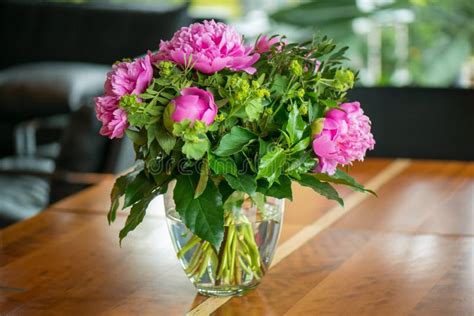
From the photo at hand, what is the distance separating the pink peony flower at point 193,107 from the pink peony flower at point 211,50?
4 cm

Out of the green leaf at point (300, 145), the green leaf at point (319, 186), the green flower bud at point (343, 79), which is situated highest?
the green flower bud at point (343, 79)

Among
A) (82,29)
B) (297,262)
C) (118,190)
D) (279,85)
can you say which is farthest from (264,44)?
(82,29)

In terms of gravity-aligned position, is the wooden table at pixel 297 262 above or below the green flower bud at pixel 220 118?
below

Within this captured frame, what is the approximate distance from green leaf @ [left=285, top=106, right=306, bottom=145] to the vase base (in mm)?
260

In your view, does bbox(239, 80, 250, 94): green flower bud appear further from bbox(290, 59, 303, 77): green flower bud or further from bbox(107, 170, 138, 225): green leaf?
bbox(107, 170, 138, 225): green leaf

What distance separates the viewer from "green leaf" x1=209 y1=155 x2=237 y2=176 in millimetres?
1283

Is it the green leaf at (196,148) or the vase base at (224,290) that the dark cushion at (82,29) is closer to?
the vase base at (224,290)

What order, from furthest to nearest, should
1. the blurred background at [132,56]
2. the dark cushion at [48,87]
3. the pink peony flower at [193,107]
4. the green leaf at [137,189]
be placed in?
the dark cushion at [48,87] < the blurred background at [132,56] < the green leaf at [137,189] < the pink peony flower at [193,107]

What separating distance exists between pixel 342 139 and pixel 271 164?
0.11m

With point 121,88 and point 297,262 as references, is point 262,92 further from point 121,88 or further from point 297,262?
point 297,262

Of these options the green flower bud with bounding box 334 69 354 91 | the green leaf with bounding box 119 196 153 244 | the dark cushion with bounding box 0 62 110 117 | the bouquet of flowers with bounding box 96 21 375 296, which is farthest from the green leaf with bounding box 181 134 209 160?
the dark cushion with bounding box 0 62 110 117

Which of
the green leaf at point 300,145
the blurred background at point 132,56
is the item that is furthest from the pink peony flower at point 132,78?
the blurred background at point 132,56

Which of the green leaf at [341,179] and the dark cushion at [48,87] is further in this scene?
the dark cushion at [48,87]

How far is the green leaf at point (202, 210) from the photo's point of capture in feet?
4.19
